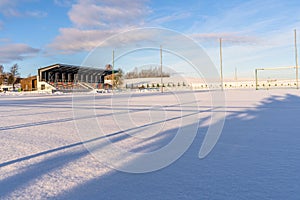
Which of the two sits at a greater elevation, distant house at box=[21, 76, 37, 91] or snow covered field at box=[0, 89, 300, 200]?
distant house at box=[21, 76, 37, 91]

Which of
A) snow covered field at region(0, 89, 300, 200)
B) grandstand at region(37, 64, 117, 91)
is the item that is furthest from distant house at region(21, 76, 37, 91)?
snow covered field at region(0, 89, 300, 200)

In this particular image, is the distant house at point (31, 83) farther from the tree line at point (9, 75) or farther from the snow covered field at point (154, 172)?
Answer: the snow covered field at point (154, 172)

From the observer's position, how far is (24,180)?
2.55 metres

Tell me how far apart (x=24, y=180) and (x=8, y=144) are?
2.10 m

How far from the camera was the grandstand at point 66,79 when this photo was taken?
1805 inches

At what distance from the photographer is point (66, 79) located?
53.2 m

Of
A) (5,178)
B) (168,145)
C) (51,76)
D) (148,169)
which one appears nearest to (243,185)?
(148,169)

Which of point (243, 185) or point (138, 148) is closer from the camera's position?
point (243, 185)

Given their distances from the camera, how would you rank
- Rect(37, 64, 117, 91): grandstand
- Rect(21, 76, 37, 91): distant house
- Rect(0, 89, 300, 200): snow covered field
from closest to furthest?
1. Rect(0, 89, 300, 200): snow covered field
2. Rect(37, 64, 117, 91): grandstand
3. Rect(21, 76, 37, 91): distant house

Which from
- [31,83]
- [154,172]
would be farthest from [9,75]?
[154,172]

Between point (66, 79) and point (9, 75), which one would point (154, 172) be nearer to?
point (66, 79)

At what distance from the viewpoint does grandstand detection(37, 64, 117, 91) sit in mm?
45844

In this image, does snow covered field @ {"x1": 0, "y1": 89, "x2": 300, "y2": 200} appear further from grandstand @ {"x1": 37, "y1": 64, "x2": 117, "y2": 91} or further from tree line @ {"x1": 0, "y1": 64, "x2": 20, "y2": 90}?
tree line @ {"x1": 0, "y1": 64, "x2": 20, "y2": 90}

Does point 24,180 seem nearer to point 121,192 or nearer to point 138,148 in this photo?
point 121,192
